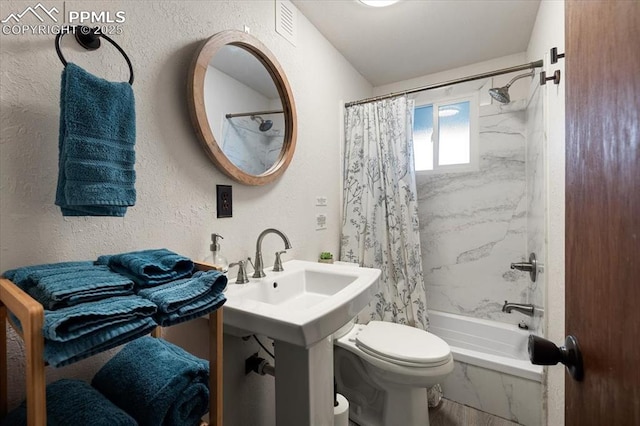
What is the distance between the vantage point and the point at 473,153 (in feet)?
7.30

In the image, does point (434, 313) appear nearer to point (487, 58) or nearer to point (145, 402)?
point (487, 58)

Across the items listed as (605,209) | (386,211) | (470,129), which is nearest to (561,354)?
(605,209)

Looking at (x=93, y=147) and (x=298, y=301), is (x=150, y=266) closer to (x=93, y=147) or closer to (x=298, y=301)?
(x=93, y=147)

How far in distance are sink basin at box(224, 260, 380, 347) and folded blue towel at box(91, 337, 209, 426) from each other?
0.54 ft

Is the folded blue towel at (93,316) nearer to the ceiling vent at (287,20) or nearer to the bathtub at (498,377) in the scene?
the ceiling vent at (287,20)

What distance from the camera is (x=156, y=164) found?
2.99 ft

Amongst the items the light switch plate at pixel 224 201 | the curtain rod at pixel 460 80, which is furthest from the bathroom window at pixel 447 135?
the light switch plate at pixel 224 201

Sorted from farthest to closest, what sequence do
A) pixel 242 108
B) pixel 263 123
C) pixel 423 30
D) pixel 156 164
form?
pixel 423 30 → pixel 263 123 → pixel 242 108 → pixel 156 164

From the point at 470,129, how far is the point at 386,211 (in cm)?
105

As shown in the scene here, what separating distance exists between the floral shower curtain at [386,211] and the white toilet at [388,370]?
25 centimetres

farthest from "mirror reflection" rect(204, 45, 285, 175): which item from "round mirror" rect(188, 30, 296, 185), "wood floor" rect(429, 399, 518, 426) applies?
"wood floor" rect(429, 399, 518, 426)

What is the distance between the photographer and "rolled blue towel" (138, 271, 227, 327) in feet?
→ 1.75

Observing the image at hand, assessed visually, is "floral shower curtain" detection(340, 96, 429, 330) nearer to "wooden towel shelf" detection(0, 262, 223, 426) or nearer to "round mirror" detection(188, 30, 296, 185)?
"round mirror" detection(188, 30, 296, 185)

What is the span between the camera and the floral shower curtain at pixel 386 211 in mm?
1859
